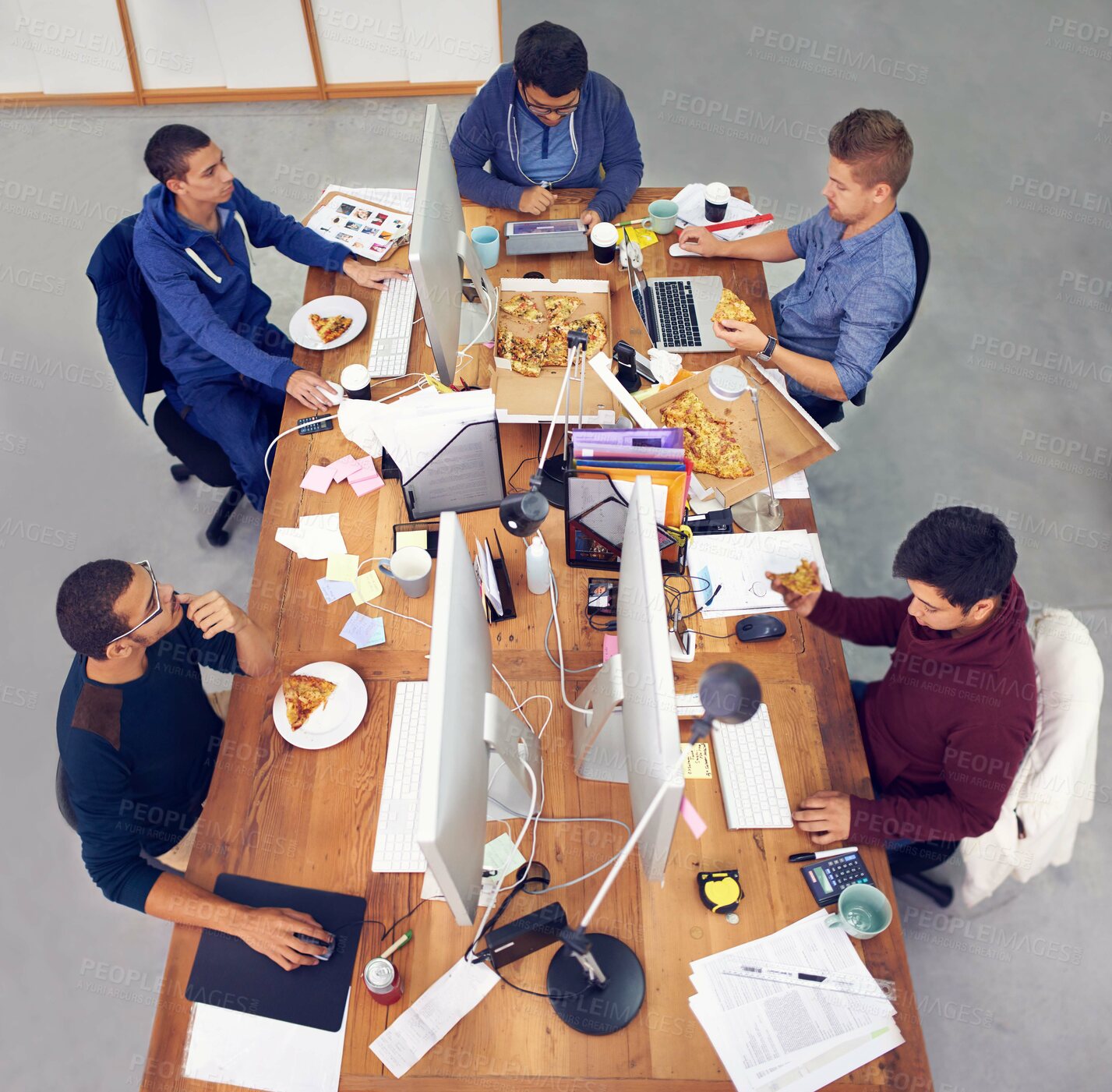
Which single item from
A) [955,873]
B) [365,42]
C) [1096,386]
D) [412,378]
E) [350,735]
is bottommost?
[955,873]

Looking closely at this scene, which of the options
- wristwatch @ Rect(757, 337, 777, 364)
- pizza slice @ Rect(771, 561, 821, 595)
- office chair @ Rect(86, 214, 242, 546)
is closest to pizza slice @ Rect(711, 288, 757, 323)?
wristwatch @ Rect(757, 337, 777, 364)

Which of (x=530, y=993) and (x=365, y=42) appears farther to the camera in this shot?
(x=365, y=42)

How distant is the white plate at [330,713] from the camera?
1.93 meters

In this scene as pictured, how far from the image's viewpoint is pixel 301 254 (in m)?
2.86

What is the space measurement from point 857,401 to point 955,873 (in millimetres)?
1538

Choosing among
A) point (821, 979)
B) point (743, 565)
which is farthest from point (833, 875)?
Result: point (743, 565)

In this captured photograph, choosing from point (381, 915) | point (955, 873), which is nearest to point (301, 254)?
point (381, 915)

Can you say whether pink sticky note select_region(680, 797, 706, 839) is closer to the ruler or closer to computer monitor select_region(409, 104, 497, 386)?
the ruler

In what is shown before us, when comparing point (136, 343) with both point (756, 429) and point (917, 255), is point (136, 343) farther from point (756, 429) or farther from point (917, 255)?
point (917, 255)

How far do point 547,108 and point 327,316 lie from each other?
1.02m

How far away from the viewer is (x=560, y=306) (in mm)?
2611

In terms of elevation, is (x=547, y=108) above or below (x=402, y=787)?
above

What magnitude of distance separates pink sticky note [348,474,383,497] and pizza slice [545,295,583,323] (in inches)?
29.2

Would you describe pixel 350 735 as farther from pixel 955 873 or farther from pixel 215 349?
pixel 955 873
